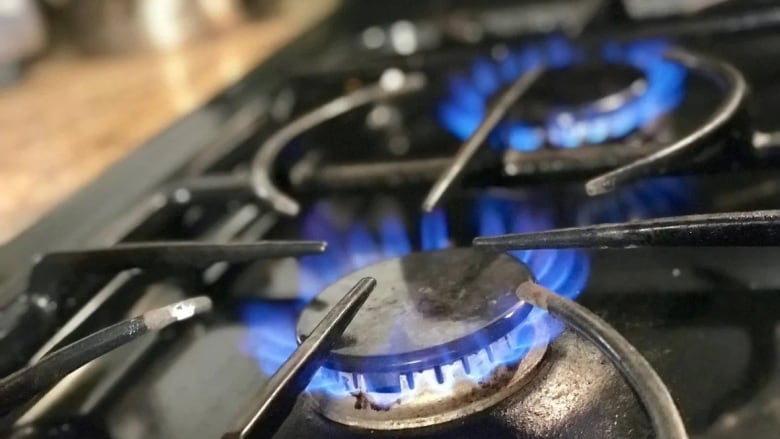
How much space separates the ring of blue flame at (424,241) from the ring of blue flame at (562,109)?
5cm

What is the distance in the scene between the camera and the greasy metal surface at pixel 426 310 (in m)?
0.37

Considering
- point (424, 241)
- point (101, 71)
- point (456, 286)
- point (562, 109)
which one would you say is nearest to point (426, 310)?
point (456, 286)

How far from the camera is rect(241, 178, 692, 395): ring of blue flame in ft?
1.54

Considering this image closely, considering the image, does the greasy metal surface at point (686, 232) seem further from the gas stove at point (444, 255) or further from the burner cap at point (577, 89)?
the burner cap at point (577, 89)

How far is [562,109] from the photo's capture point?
0.66 m

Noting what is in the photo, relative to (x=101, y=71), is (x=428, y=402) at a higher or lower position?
lower

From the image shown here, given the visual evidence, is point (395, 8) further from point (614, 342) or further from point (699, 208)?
point (614, 342)

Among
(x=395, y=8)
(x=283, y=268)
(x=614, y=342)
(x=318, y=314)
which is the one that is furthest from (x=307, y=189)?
(x=395, y=8)

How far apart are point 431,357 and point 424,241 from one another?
18 cm

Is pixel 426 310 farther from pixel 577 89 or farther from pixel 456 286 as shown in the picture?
pixel 577 89

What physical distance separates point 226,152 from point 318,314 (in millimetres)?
285

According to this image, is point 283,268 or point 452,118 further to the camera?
point 452,118

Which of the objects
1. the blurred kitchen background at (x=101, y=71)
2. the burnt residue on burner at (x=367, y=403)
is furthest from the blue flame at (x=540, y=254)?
the blurred kitchen background at (x=101, y=71)

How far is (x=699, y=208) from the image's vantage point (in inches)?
21.4
